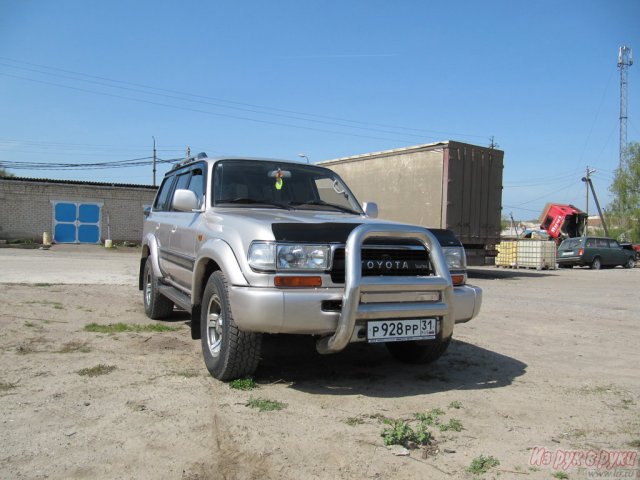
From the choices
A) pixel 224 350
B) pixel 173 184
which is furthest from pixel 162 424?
pixel 173 184

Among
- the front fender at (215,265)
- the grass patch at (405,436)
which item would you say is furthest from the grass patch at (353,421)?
the front fender at (215,265)

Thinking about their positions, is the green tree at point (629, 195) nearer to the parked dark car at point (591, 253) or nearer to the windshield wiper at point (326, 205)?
the parked dark car at point (591, 253)

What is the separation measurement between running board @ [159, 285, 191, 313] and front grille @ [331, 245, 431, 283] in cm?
169

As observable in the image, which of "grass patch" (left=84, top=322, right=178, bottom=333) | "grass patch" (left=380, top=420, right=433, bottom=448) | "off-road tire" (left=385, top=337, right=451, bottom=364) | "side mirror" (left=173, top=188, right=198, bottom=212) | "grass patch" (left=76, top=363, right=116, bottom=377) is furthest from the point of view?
"grass patch" (left=84, top=322, right=178, bottom=333)

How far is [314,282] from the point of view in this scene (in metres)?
3.51

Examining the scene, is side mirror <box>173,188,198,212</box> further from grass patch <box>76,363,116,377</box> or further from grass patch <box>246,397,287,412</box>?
grass patch <box>246,397,287,412</box>

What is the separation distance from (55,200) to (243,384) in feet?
83.7

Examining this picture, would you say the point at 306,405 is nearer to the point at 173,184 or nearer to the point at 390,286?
the point at 390,286

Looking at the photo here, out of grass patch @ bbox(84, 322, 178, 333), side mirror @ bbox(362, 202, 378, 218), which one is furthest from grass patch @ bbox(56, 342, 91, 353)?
side mirror @ bbox(362, 202, 378, 218)

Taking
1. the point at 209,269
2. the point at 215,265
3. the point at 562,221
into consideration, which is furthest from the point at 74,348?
the point at 562,221

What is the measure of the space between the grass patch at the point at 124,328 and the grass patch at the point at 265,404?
2.75 meters

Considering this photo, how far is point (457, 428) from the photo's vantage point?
10.2ft

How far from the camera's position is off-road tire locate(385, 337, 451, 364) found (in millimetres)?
4371

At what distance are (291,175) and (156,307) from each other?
8.34ft
